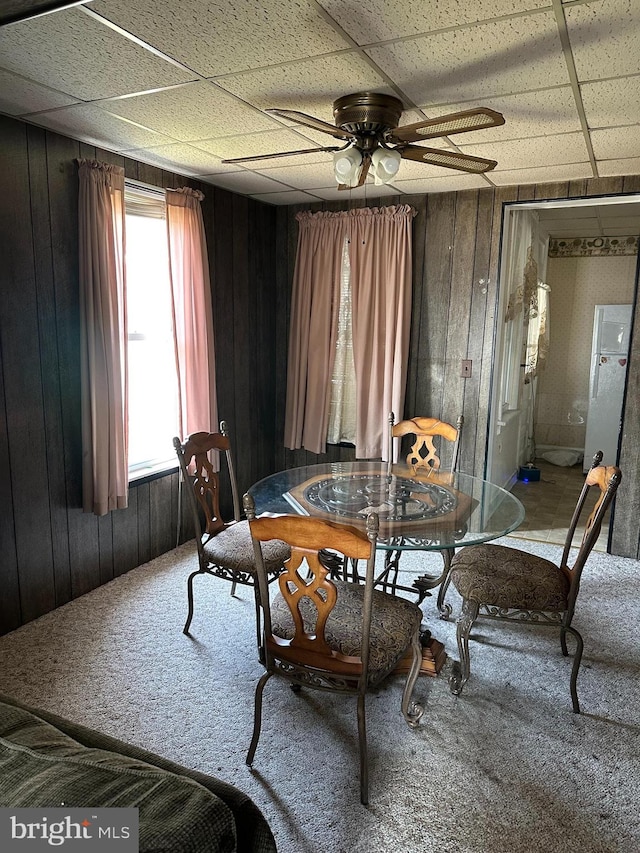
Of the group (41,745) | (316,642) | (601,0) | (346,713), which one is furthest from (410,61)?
(346,713)

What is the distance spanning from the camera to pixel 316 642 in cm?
188

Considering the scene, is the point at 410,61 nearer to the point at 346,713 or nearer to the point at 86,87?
the point at 86,87

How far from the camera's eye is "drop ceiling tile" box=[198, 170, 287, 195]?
362cm

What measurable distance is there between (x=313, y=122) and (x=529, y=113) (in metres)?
0.97

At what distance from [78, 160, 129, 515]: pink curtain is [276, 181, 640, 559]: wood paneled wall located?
1900 mm

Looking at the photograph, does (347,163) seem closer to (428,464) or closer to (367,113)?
(367,113)

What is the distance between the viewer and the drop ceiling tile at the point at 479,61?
5.72 ft

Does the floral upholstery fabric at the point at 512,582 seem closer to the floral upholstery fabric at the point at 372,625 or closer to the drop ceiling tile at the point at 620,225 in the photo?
the floral upholstery fabric at the point at 372,625

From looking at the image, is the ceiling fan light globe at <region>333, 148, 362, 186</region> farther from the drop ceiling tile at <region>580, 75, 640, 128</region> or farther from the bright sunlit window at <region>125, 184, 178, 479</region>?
the bright sunlit window at <region>125, 184, 178, 479</region>

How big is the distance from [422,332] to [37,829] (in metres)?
3.83

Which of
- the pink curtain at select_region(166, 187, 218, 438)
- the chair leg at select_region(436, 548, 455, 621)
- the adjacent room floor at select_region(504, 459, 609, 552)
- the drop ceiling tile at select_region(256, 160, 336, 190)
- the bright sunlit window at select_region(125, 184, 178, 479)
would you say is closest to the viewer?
the chair leg at select_region(436, 548, 455, 621)

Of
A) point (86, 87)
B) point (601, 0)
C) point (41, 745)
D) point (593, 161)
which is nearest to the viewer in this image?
point (41, 745)

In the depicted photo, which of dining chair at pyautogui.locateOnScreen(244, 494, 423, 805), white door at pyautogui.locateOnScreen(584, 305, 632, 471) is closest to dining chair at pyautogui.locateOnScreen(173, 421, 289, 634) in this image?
dining chair at pyautogui.locateOnScreen(244, 494, 423, 805)

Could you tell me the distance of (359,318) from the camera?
4277 mm
